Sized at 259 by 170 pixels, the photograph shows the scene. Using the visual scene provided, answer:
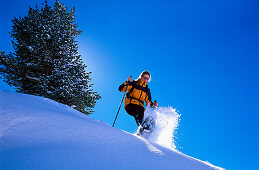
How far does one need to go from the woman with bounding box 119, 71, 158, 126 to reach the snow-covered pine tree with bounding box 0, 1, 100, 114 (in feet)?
16.0

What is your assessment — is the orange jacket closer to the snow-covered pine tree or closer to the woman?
the woman

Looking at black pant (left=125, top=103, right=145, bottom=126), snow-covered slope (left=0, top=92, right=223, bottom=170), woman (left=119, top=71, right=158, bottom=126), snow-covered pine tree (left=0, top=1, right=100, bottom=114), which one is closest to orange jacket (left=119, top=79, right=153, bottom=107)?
woman (left=119, top=71, right=158, bottom=126)

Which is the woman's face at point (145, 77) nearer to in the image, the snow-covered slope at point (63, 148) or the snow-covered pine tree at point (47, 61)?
the snow-covered slope at point (63, 148)

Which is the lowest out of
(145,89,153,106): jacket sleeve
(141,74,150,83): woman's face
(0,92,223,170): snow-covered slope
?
(0,92,223,170): snow-covered slope

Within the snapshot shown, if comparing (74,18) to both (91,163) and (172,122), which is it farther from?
(91,163)

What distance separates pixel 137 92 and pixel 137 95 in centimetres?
9

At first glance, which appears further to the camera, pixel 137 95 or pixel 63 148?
pixel 137 95

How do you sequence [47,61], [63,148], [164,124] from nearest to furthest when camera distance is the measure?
[63,148], [164,124], [47,61]

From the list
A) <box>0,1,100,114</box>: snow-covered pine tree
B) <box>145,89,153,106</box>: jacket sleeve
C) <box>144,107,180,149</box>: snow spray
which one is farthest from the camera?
<box>0,1,100,114</box>: snow-covered pine tree

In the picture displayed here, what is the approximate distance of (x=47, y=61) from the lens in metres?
9.13

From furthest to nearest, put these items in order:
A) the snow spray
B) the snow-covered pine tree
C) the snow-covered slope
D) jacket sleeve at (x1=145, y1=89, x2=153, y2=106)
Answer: the snow-covered pine tree → jacket sleeve at (x1=145, y1=89, x2=153, y2=106) → the snow spray → the snow-covered slope

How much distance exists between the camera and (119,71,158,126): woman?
4.25 m

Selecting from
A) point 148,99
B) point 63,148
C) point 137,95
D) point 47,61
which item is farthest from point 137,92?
point 47,61

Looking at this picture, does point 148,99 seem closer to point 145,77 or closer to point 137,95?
point 137,95
